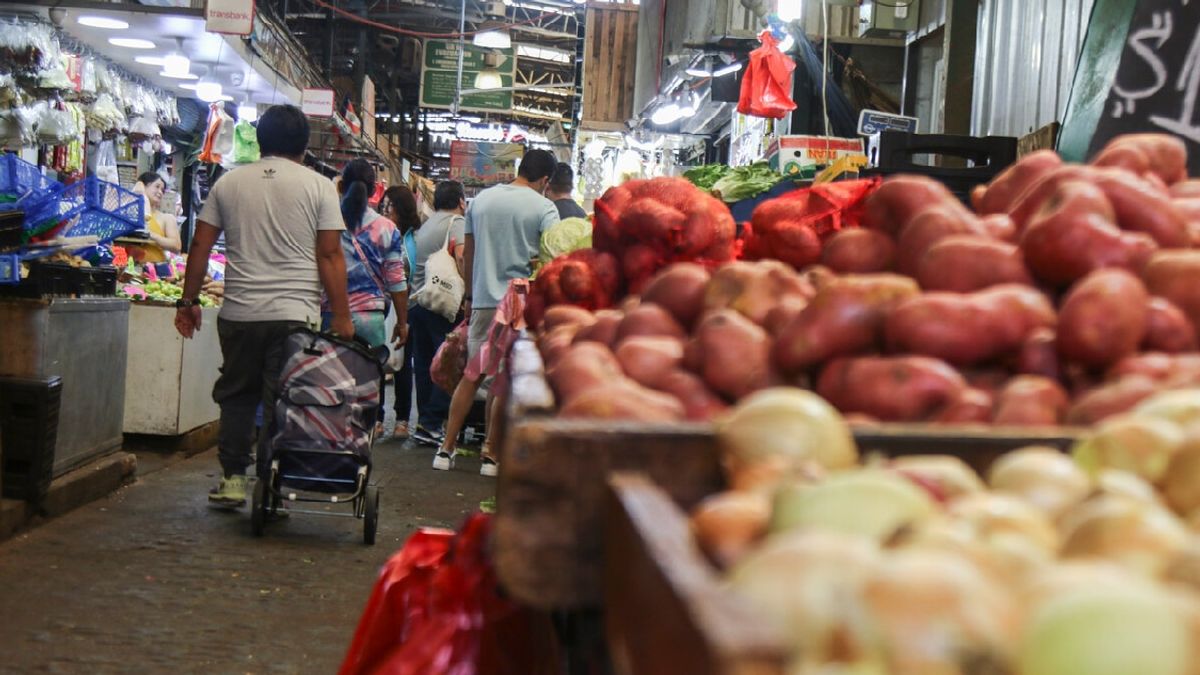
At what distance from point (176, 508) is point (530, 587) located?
5336 millimetres

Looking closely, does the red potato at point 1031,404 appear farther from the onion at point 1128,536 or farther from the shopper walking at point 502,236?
the shopper walking at point 502,236

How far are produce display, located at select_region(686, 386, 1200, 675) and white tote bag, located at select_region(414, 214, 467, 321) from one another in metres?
7.65

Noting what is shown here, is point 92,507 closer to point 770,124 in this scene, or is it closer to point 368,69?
point 770,124

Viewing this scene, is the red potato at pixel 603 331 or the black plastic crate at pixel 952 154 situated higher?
the black plastic crate at pixel 952 154

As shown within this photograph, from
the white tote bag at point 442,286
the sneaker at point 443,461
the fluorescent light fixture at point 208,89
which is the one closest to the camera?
the sneaker at point 443,461

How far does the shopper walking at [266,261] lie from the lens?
18.7 ft

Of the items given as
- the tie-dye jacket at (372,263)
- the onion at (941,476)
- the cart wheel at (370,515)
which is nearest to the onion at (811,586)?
the onion at (941,476)

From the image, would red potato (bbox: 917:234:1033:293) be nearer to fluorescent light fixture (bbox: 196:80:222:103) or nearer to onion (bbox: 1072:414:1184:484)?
onion (bbox: 1072:414:1184:484)

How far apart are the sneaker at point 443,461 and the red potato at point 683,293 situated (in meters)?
5.86

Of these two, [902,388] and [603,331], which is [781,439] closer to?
[902,388]

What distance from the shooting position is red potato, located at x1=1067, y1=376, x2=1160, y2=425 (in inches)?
58.7

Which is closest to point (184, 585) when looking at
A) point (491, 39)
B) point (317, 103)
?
point (317, 103)

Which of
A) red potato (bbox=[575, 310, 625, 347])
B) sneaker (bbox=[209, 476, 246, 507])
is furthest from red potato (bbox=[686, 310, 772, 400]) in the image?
sneaker (bbox=[209, 476, 246, 507])

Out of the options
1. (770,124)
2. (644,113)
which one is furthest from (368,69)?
(770,124)
